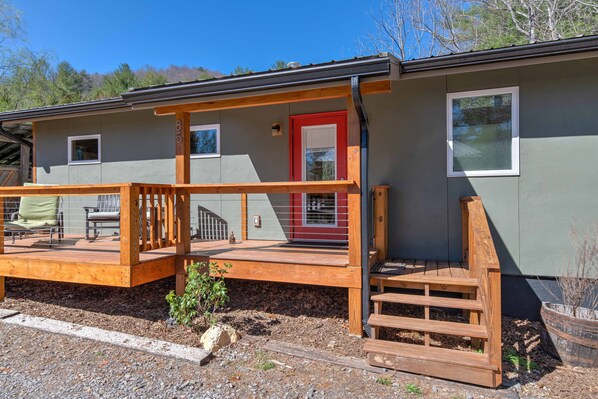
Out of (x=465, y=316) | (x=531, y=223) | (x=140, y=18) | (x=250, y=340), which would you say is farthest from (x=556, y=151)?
(x=140, y=18)

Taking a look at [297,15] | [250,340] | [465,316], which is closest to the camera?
[250,340]

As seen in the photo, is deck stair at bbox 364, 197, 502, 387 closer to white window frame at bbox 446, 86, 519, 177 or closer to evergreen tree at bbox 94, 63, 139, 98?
white window frame at bbox 446, 86, 519, 177

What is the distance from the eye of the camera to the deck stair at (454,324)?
2568 millimetres

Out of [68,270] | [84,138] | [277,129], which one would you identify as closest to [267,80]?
[277,129]

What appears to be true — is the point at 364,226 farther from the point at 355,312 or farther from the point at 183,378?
the point at 183,378

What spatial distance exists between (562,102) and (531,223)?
142cm

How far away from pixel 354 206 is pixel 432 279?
107cm

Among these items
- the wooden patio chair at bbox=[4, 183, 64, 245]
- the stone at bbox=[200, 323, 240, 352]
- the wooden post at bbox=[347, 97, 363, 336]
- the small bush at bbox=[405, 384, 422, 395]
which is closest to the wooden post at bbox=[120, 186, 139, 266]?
the stone at bbox=[200, 323, 240, 352]

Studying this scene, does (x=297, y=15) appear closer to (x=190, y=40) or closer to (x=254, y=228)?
(x=190, y=40)

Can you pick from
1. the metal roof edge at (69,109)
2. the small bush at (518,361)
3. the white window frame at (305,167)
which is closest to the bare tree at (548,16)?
the white window frame at (305,167)

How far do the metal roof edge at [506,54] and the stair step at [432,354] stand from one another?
2.84 m

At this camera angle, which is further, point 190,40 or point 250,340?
point 190,40

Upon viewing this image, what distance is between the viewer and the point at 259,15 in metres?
17.2

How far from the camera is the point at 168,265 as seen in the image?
4.08m
